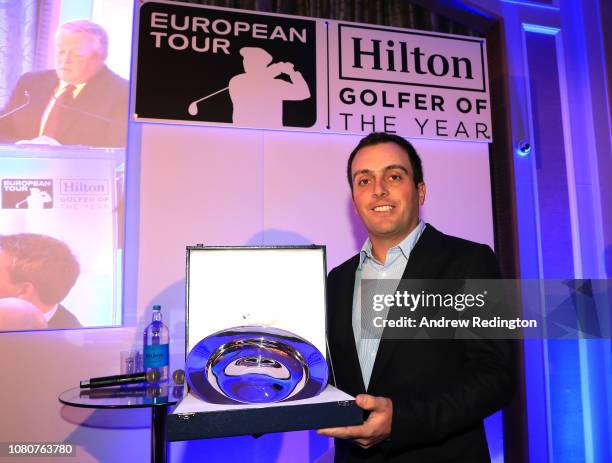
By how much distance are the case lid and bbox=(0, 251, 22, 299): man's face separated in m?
1.33

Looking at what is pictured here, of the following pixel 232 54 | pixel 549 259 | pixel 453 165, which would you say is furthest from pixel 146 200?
pixel 549 259

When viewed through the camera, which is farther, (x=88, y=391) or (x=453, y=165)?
(x=453, y=165)

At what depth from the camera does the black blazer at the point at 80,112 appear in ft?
6.62

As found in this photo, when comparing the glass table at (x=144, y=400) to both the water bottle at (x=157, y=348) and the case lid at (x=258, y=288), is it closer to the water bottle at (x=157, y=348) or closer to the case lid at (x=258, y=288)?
the water bottle at (x=157, y=348)

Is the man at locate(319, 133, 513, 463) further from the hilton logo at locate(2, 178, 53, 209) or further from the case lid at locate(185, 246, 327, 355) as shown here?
the hilton logo at locate(2, 178, 53, 209)

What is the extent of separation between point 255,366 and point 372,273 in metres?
0.65

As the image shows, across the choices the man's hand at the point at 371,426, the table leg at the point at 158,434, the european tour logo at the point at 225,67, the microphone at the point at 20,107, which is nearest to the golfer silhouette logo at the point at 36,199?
the microphone at the point at 20,107

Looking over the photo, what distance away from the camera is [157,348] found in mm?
1719

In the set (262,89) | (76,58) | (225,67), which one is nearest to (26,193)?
(76,58)

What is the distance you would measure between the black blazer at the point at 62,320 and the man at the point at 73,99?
2.60ft

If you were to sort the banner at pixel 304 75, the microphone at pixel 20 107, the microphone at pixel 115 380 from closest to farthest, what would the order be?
1. the microphone at pixel 115 380
2. the microphone at pixel 20 107
3. the banner at pixel 304 75

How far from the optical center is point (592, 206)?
7.95 ft

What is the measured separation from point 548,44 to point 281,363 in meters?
2.65

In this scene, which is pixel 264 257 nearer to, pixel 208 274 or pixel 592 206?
pixel 208 274
